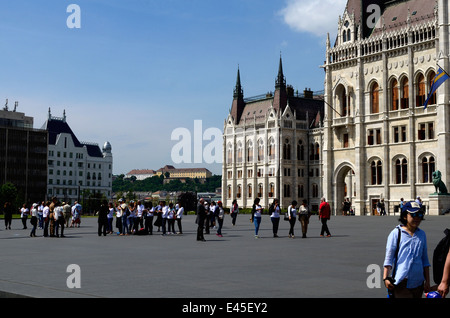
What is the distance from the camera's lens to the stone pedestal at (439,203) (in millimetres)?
53406

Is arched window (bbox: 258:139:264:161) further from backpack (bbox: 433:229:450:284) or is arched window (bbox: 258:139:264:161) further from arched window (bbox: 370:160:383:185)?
backpack (bbox: 433:229:450:284)

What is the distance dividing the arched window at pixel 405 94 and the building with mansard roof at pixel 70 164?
9763 centimetres

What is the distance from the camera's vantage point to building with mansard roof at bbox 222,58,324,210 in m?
102

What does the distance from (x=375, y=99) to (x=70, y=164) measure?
4240 inches

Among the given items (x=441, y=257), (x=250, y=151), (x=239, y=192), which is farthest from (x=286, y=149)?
(x=441, y=257)

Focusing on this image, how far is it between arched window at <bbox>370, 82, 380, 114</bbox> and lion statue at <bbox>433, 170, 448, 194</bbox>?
49.8 ft

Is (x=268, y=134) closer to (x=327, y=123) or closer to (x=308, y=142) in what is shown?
(x=308, y=142)

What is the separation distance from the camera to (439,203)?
53.4 meters

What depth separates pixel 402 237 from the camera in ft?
23.5

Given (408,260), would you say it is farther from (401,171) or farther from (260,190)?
(260,190)

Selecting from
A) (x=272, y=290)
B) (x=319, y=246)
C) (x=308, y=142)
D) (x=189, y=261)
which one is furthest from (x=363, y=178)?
(x=272, y=290)

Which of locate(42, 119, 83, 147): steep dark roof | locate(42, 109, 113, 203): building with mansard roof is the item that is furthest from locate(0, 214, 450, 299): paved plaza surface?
locate(42, 119, 83, 147): steep dark roof

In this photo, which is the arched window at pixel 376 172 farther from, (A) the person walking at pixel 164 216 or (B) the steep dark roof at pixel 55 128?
(B) the steep dark roof at pixel 55 128

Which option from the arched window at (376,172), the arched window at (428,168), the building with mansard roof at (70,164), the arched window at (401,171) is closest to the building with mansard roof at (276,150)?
the arched window at (376,172)
